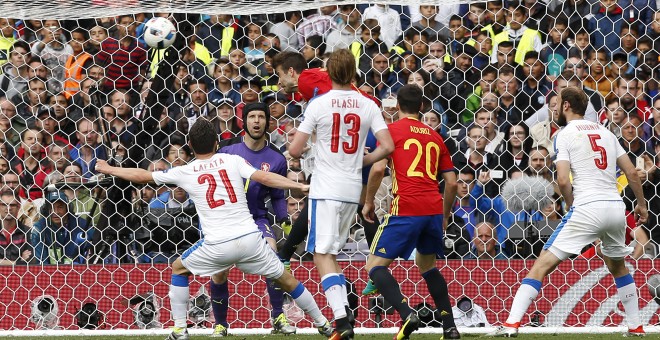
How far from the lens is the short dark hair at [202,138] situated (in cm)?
698

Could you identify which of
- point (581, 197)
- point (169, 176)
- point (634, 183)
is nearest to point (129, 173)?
point (169, 176)

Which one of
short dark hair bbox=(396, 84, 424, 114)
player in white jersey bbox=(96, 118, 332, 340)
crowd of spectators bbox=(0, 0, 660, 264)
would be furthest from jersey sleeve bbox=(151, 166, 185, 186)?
crowd of spectators bbox=(0, 0, 660, 264)

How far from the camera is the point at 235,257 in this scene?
23.0 ft

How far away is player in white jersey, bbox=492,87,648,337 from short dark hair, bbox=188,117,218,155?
2243 millimetres

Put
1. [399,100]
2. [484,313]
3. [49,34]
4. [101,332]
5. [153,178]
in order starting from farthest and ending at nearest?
1. [49,34]
2. [484,313]
3. [101,332]
4. [399,100]
5. [153,178]

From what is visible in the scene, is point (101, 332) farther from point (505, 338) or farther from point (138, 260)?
point (505, 338)

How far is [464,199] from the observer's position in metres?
9.72

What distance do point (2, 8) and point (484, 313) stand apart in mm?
4797

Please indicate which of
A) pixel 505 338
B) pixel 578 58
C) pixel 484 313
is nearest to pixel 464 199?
pixel 484 313

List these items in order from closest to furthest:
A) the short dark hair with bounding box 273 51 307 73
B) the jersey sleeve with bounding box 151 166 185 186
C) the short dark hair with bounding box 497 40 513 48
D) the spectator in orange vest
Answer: the jersey sleeve with bounding box 151 166 185 186
the short dark hair with bounding box 273 51 307 73
the spectator in orange vest
the short dark hair with bounding box 497 40 513 48

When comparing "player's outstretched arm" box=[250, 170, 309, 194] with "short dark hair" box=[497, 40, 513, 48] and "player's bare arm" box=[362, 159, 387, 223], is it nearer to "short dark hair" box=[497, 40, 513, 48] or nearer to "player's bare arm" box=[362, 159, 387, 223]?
"player's bare arm" box=[362, 159, 387, 223]

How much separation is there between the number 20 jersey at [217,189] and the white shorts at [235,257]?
0.05m

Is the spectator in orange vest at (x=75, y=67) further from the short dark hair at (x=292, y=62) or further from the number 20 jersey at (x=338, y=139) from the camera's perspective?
the number 20 jersey at (x=338, y=139)

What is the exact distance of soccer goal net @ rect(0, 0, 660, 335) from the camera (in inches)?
365
